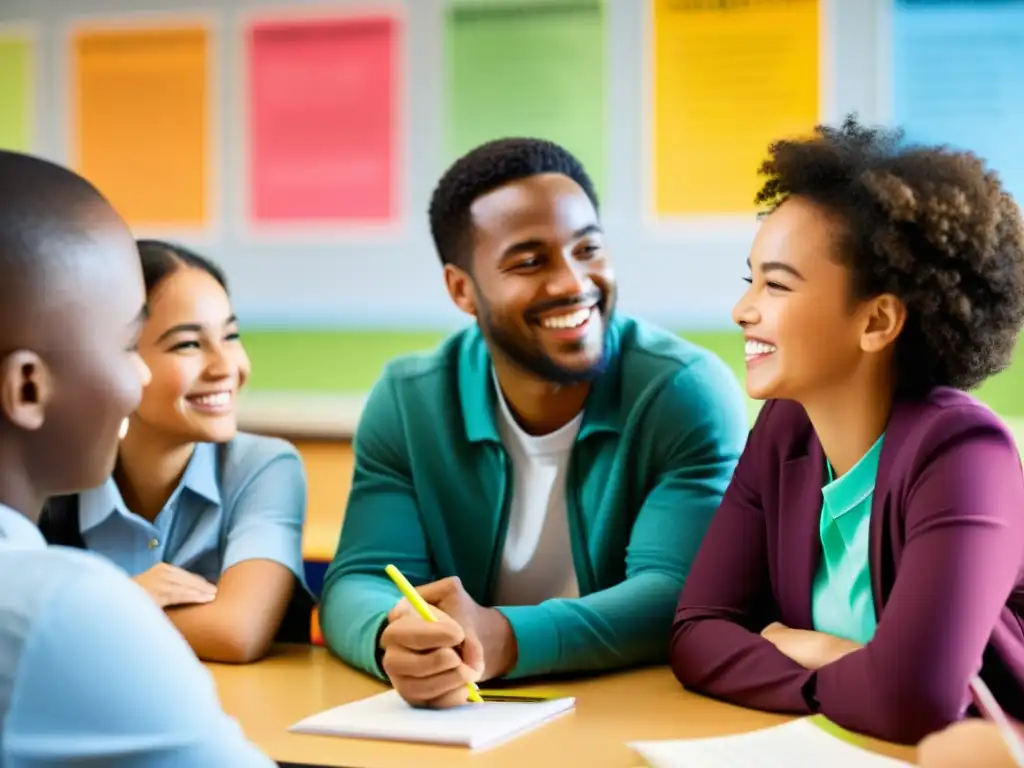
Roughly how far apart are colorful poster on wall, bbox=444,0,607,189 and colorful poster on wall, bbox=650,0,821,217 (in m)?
0.13

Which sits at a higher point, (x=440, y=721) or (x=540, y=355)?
(x=540, y=355)

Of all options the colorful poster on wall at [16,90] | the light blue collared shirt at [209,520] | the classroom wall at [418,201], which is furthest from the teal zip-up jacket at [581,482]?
the colorful poster on wall at [16,90]

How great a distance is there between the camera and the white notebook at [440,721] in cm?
137

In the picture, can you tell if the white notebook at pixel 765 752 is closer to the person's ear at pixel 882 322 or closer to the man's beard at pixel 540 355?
the person's ear at pixel 882 322

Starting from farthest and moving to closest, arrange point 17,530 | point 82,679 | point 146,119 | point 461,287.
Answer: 1. point 146,119
2. point 461,287
3. point 17,530
4. point 82,679

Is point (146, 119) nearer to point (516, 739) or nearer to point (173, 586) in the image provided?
point (173, 586)

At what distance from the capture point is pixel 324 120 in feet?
10.1

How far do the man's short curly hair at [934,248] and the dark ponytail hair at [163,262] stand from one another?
0.98 m

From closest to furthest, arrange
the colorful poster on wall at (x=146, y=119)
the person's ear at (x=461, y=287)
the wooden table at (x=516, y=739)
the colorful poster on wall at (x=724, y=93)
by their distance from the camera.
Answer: the wooden table at (x=516, y=739) → the person's ear at (x=461, y=287) → the colorful poster on wall at (x=724, y=93) → the colorful poster on wall at (x=146, y=119)

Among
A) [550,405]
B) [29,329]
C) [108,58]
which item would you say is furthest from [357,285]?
[29,329]

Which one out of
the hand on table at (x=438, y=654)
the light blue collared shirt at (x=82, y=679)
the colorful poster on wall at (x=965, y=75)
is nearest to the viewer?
the light blue collared shirt at (x=82, y=679)

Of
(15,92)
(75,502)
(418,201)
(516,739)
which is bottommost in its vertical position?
(516,739)

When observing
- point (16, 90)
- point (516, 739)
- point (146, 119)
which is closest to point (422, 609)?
point (516, 739)

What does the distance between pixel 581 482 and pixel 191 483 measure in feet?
1.97
